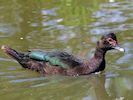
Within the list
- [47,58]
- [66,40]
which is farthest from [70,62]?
[66,40]

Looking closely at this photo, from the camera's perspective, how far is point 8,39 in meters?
11.6

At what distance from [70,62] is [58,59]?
9.6 inches

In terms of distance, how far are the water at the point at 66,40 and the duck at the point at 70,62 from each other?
0.41ft

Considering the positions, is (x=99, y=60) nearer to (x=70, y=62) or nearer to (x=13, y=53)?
(x=70, y=62)

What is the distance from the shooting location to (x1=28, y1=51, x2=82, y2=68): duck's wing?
959 centimetres

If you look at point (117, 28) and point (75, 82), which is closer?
point (75, 82)

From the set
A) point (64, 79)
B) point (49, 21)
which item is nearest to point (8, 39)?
point (49, 21)

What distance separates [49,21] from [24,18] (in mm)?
801

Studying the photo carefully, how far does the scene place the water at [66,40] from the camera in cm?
888

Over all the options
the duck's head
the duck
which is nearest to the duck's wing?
the duck

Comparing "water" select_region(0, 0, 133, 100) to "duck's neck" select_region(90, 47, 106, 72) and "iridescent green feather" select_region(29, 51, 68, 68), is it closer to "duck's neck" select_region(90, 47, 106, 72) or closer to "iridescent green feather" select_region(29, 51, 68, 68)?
"duck's neck" select_region(90, 47, 106, 72)

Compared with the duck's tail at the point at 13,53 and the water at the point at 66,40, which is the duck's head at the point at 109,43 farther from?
the duck's tail at the point at 13,53

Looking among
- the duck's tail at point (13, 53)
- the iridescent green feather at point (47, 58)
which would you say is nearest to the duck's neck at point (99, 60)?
the iridescent green feather at point (47, 58)

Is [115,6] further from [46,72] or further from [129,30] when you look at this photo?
[46,72]
